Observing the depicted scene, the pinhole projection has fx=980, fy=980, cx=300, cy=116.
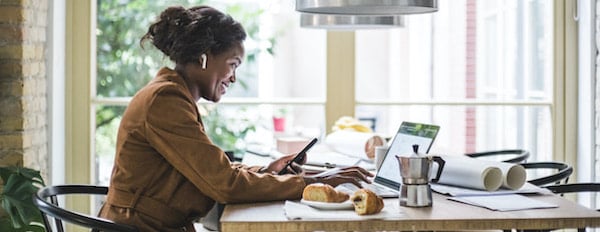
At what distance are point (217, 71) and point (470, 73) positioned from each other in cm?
407

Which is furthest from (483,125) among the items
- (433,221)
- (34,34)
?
(433,221)

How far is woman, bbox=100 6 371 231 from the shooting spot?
8.60ft

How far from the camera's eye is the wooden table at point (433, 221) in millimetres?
2311

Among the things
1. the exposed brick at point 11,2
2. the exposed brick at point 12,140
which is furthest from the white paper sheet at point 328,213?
the exposed brick at point 11,2

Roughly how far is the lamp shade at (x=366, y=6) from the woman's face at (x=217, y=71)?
250 millimetres

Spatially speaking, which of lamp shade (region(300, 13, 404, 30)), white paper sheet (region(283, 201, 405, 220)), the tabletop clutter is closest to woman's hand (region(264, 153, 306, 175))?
the tabletop clutter

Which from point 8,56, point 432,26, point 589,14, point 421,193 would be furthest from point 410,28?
point 421,193

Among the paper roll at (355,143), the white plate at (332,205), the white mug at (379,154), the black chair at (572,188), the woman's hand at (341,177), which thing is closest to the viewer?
the white plate at (332,205)

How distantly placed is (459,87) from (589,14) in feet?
7.62

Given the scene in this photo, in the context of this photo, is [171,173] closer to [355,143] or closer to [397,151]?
[397,151]

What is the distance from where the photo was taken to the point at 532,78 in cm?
516

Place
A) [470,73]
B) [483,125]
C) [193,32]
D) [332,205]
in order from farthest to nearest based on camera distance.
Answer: [470,73] < [483,125] < [193,32] < [332,205]

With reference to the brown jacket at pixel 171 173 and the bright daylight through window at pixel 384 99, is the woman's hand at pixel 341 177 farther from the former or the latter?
the bright daylight through window at pixel 384 99

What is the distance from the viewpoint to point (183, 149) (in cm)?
263
